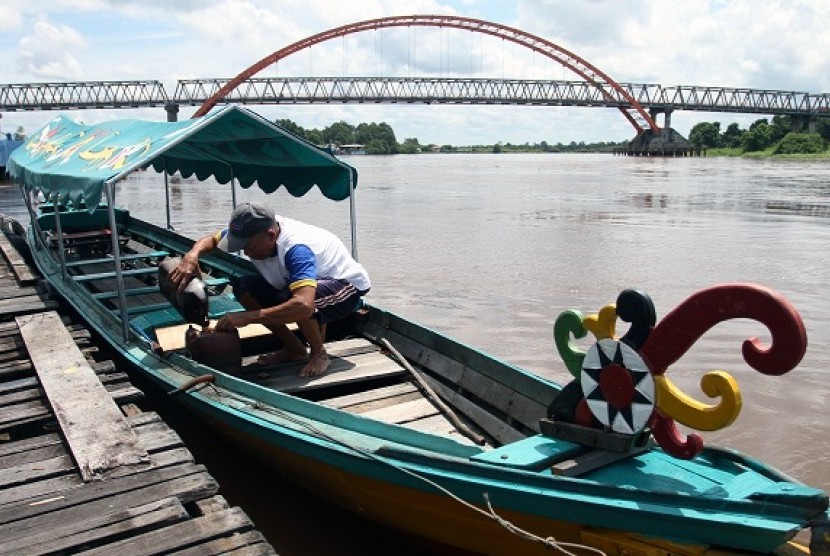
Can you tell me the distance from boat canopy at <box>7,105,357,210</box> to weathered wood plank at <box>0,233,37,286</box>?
1.25m

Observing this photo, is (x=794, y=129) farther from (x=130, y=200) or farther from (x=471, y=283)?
(x=471, y=283)

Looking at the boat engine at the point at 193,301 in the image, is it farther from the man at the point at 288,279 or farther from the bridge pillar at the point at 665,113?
the bridge pillar at the point at 665,113

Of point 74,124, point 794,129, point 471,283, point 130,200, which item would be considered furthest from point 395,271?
point 794,129

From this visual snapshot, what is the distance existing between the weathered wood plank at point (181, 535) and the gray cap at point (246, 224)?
2022mm

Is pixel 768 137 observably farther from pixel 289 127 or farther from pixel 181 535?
pixel 181 535

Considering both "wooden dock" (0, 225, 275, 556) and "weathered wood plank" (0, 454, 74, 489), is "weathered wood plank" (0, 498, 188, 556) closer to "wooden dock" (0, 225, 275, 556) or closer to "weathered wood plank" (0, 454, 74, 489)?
"wooden dock" (0, 225, 275, 556)

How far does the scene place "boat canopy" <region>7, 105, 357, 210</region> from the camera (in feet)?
18.9

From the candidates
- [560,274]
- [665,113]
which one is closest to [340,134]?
[665,113]

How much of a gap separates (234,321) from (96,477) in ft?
4.89

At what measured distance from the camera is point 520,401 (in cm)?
469

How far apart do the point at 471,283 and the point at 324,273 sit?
7.51m

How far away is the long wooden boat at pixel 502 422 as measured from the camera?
3.07m

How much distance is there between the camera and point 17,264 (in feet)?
33.0

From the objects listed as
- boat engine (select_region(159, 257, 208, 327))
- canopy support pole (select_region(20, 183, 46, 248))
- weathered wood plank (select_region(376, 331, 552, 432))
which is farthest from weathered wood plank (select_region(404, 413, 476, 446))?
canopy support pole (select_region(20, 183, 46, 248))
